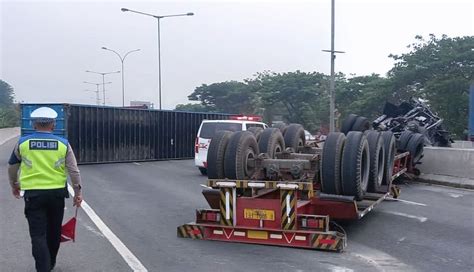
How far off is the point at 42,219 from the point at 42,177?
420mm

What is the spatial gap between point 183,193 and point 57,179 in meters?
7.06

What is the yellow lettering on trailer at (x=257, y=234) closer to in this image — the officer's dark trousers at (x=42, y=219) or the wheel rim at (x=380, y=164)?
the officer's dark trousers at (x=42, y=219)

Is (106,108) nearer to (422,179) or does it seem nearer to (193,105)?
(422,179)

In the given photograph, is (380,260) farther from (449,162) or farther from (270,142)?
(449,162)

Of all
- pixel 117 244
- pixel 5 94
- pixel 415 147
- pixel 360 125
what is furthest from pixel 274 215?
pixel 5 94

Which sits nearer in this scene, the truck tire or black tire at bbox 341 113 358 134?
the truck tire

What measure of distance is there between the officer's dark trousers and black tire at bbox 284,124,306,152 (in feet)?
19.7

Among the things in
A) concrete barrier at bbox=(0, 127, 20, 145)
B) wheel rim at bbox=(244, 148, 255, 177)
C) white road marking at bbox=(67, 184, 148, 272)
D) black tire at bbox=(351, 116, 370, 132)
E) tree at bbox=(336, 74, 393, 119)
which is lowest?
concrete barrier at bbox=(0, 127, 20, 145)

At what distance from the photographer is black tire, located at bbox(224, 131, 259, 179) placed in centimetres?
827

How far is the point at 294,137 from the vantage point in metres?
11.1

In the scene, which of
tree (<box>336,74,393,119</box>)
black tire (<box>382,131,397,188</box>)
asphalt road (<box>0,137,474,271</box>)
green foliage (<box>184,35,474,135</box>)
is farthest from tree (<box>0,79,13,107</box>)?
black tire (<box>382,131,397,188</box>)

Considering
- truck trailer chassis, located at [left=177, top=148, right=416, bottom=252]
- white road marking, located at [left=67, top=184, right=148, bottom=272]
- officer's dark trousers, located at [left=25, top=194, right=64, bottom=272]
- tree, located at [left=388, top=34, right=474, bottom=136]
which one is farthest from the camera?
tree, located at [left=388, top=34, right=474, bottom=136]

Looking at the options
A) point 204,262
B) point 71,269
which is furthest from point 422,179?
point 71,269

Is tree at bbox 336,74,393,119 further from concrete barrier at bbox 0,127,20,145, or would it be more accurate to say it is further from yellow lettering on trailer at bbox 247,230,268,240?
yellow lettering on trailer at bbox 247,230,268,240
